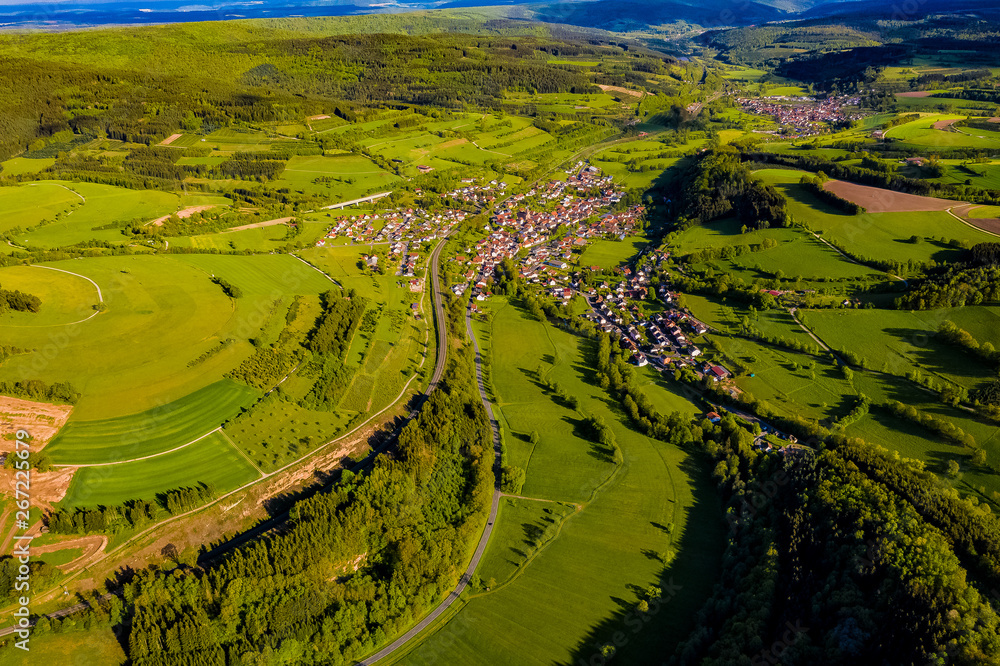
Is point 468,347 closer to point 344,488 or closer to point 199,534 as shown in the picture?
point 344,488

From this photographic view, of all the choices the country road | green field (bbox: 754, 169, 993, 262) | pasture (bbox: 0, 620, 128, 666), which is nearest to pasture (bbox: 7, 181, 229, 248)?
the country road

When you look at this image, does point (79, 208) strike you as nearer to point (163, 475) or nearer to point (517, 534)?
point (163, 475)

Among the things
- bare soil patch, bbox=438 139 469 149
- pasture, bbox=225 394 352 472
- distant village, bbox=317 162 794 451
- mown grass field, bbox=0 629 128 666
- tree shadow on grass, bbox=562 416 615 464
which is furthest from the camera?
bare soil patch, bbox=438 139 469 149

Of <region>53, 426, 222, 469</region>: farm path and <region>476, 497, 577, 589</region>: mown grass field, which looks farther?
<region>53, 426, 222, 469</region>: farm path

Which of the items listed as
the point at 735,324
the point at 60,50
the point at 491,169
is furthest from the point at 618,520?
the point at 60,50

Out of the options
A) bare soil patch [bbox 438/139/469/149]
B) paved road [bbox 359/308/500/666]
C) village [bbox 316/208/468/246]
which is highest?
bare soil patch [bbox 438/139/469/149]

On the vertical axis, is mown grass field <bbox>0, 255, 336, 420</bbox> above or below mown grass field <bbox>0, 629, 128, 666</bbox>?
above

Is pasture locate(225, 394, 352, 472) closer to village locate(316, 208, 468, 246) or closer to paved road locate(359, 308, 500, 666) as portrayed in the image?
paved road locate(359, 308, 500, 666)

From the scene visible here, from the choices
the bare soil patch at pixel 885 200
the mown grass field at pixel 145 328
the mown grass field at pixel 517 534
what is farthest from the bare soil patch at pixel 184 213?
the bare soil patch at pixel 885 200
